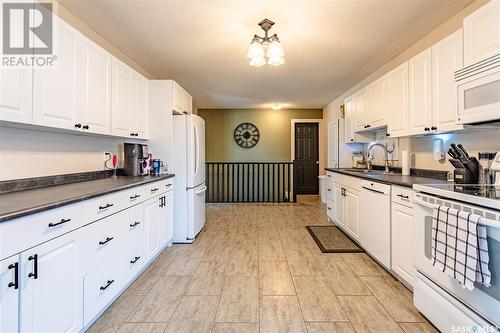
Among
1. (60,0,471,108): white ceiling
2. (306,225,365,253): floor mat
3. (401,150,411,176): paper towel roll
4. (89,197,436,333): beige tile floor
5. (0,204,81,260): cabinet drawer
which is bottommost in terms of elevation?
(89,197,436,333): beige tile floor

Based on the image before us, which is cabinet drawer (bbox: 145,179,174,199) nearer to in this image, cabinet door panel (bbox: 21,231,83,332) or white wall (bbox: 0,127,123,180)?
white wall (bbox: 0,127,123,180)

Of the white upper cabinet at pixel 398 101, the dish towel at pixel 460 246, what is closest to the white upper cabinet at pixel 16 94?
the dish towel at pixel 460 246

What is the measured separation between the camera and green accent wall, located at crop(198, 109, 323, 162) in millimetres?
6824

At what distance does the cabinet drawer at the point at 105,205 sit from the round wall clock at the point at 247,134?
4.87 metres

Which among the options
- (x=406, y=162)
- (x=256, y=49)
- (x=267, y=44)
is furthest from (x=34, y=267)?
(x=406, y=162)

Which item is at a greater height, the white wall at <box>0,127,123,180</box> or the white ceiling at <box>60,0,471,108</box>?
the white ceiling at <box>60,0,471,108</box>

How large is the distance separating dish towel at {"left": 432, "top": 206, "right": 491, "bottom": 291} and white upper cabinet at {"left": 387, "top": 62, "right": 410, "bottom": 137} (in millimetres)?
1458

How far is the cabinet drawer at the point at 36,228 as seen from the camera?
41.6 inches

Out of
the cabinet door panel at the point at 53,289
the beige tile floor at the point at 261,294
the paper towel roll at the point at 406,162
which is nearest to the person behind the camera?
the cabinet door panel at the point at 53,289

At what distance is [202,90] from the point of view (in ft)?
16.2

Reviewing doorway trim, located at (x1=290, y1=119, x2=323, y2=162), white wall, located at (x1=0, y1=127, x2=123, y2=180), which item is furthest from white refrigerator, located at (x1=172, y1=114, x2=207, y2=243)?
doorway trim, located at (x1=290, y1=119, x2=323, y2=162)

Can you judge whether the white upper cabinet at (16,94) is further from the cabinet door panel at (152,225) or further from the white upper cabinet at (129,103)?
the cabinet door panel at (152,225)

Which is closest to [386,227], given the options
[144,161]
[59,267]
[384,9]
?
[384,9]

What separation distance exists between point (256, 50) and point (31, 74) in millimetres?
1792
